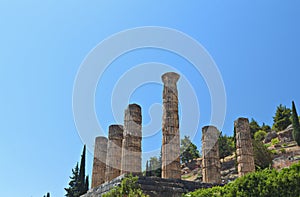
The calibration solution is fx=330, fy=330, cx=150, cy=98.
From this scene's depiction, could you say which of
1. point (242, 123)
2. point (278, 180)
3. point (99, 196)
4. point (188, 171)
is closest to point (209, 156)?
point (242, 123)

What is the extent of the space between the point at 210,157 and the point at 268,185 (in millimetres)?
9139

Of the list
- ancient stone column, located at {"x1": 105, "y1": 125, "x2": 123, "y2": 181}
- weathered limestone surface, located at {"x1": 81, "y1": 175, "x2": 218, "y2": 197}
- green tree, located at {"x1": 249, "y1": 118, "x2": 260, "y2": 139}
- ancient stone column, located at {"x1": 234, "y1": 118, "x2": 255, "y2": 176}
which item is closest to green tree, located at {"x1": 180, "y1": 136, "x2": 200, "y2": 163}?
green tree, located at {"x1": 249, "y1": 118, "x2": 260, "y2": 139}

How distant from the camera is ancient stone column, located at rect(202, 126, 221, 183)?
18172mm

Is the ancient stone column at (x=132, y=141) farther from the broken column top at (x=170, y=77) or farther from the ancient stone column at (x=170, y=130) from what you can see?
the broken column top at (x=170, y=77)

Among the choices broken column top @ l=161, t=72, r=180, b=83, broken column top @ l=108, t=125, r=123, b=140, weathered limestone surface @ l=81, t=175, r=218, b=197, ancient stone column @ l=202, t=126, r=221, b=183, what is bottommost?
weathered limestone surface @ l=81, t=175, r=218, b=197

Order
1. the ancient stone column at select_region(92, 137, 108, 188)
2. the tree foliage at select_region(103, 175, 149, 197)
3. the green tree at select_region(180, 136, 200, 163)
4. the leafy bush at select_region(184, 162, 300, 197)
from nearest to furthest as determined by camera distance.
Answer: the leafy bush at select_region(184, 162, 300, 197) → the tree foliage at select_region(103, 175, 149, 197) → the ancient stone column at select_region(92, 137, 108, 188) → the green tree at select_region(180, 136, 200, 163)

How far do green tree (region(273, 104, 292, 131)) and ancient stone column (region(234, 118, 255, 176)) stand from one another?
33.4 m

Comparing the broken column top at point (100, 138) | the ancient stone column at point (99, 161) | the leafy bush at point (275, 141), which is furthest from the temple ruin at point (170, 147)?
the leafy bush at point (275, 141)

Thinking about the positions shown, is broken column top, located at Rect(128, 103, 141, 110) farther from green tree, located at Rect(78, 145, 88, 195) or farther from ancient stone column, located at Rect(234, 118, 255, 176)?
green tree, located at Rect(78, 145, 88, 195)

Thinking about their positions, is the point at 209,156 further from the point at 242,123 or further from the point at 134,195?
the point at 134,195

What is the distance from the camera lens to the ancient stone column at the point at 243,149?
18.2 m

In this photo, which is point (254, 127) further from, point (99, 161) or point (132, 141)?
point (132, 141)

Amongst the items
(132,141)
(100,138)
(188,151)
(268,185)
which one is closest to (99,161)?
(100,138)

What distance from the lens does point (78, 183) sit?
30062 mm
